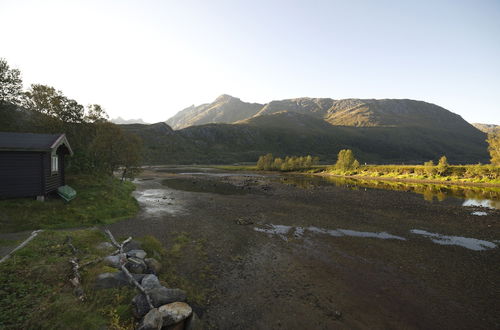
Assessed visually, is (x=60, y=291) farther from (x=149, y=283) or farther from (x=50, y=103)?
(x=50, y=103)

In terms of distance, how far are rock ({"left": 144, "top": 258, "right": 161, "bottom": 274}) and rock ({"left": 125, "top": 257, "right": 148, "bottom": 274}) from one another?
362 millimetres

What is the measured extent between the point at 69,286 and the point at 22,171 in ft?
60.6

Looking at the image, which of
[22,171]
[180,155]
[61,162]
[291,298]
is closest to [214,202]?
[61,162]

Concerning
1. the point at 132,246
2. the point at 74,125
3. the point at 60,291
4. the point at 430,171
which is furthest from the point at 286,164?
the point at 60,291

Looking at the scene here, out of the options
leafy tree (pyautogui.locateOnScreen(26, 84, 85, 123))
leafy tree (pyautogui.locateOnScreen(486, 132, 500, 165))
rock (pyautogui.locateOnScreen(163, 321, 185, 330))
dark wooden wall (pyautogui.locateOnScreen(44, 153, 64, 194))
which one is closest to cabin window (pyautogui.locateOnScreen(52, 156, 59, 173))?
dark wooden wall (pyautogui.locateOnScreen(44, 153, 64, 194))

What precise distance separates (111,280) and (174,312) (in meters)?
3.81

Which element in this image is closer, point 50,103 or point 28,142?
point 28,142

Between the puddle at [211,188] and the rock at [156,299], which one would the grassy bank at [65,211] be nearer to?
the rock at [156,299]

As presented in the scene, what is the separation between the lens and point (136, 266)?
12398mm

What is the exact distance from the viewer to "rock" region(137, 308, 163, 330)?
7840 millimetres

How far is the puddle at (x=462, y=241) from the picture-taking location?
20373 millimetres

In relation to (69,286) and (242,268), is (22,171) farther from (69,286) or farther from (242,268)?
(242,268)

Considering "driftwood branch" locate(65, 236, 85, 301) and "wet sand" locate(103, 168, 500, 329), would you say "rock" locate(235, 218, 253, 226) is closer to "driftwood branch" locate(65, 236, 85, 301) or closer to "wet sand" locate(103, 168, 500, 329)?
"wet sand" locate(103, 168, 500, 329)

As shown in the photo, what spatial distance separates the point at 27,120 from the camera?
36094 mm
